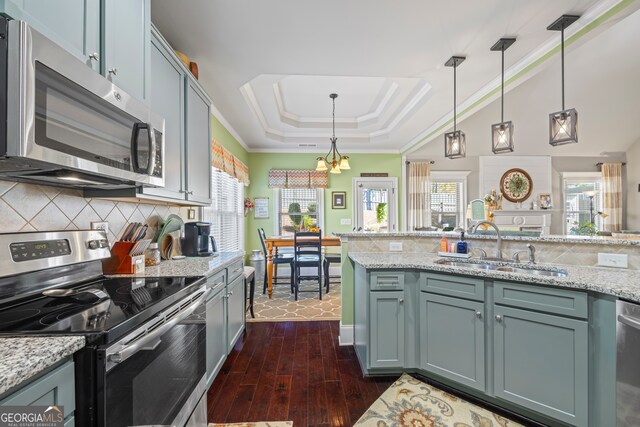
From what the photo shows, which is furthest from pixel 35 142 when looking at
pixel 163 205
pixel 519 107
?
pixel 519 107

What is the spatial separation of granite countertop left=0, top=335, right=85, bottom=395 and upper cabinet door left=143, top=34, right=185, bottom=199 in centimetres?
105

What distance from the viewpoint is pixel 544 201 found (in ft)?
20.1

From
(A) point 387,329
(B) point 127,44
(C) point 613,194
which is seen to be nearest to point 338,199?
(A) point 387,329

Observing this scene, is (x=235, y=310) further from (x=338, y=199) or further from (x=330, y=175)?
(x=330, y=175)

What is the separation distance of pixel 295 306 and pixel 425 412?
2344 millimetres

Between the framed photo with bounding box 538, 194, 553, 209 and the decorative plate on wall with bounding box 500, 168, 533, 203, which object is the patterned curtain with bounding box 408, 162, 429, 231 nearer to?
the decorative plate on wall with bounding box 500, 168, 533, 203

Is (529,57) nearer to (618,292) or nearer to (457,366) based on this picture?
(618,292)

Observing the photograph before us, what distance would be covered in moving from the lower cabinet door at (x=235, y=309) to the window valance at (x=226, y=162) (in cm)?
165

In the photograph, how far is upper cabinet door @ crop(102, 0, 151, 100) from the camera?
1.28 m

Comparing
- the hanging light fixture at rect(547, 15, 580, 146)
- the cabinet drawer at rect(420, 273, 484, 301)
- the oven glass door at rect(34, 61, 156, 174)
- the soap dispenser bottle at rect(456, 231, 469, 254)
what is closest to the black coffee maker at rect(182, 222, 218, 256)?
the oven glass door at rect(34, 61, 156, 174)

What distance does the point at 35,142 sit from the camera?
0.85 metres

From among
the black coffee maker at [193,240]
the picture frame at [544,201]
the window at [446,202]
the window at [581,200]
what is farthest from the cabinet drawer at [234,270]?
the window at [581,200]

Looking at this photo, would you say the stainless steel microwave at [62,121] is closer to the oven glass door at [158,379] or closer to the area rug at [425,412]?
the oven glass door at [158,379]

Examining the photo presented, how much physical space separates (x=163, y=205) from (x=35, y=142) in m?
1.74
